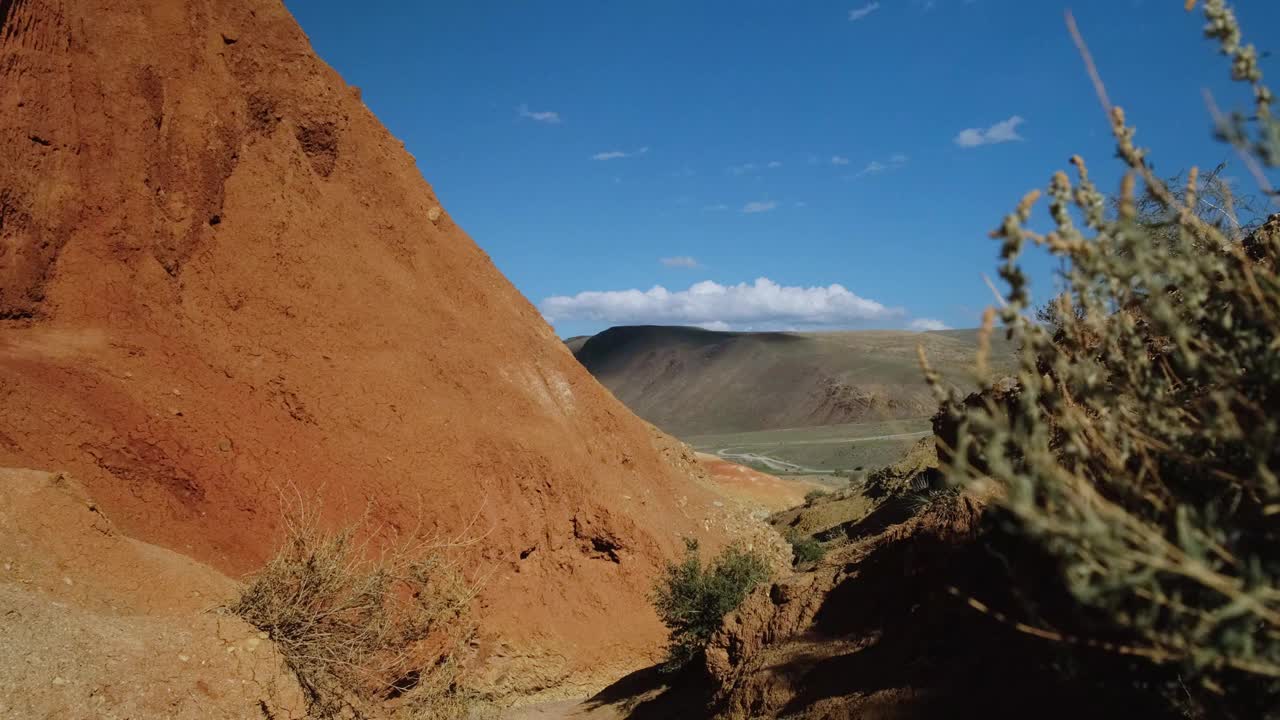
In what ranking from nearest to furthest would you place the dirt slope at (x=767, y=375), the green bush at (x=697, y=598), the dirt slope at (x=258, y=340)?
the dirt slope at (x=258, y=340)
the green bush at (x=697, y=598)
the dirt slope at (x=767, y=375)

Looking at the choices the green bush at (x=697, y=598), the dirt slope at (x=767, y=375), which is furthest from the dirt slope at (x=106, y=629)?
the dirt slope at (x=767, y=375)

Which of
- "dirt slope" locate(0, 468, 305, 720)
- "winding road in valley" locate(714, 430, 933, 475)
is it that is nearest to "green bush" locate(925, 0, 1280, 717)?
"dirt slope" locate(0, 468, 305, 720)

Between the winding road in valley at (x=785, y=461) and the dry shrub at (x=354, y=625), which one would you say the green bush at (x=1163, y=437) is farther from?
the winding road in valley at (x=785, y=461)

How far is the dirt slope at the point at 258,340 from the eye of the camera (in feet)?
34.8

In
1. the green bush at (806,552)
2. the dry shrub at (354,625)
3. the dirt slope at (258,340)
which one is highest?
the dirt slope at (258,340)

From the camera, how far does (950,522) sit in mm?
7648

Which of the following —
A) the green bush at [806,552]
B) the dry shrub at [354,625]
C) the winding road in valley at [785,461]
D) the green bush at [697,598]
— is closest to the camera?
the dry shrub at [354,625]

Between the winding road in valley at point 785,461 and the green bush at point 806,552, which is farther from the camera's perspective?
the winding road in valley at point 785,461

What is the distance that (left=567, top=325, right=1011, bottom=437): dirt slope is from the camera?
3361 inches

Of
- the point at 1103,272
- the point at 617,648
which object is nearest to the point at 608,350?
the point at 617,648

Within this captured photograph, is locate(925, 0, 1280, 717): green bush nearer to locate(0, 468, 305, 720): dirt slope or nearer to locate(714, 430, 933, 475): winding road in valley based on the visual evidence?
locate(0, 468, 305, 720): dirt slope

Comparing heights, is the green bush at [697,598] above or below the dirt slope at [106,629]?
below

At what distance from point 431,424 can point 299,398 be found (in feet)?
6.73

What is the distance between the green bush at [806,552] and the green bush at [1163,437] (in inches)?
633
